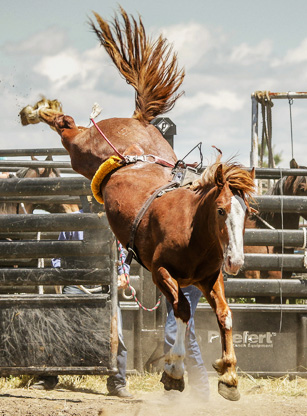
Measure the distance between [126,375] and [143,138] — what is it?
2.52m

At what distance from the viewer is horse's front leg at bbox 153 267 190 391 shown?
438 cm

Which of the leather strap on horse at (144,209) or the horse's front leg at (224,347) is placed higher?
the leather strap on horse at (144,209)

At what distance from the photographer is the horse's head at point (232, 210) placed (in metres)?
4.07

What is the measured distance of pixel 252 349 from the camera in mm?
6652

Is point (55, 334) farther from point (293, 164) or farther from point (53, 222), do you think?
point (293, 164)

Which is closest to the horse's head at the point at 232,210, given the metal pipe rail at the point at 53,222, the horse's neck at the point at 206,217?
the horse's neck at the point at 206,217

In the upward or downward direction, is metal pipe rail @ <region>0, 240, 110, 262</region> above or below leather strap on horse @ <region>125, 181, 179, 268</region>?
below

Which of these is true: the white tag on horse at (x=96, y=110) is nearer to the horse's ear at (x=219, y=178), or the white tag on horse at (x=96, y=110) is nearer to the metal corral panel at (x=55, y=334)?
the metal corral panel at (x=55, y=334)

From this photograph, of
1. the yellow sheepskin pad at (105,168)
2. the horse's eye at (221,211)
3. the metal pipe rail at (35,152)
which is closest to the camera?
the horse's eye at (221,211)

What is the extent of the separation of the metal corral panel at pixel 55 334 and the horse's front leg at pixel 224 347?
1.43 meters

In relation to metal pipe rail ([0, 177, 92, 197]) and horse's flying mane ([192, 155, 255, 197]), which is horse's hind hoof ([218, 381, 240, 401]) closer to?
horse's flying mane ([192, 155, 255, 197])

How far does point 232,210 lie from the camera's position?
4180 mm

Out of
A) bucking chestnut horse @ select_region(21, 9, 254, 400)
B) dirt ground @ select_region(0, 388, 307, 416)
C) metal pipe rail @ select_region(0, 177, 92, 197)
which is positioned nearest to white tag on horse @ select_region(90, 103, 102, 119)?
bucking chestnut horse @ select_region(21, 9, 254, 400)

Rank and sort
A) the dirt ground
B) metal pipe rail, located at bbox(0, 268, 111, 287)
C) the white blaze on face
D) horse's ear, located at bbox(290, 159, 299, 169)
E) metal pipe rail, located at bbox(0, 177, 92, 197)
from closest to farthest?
1. the white blaze on face
2. the dirt ground
3. metal pipe rail, located at bbox(0, 268, 111, 287)
4. metal pipe rail, located at bbox(0, 177, 92, 197)
5. horse's ear, located at bbox(290, 159, 299, 169)
